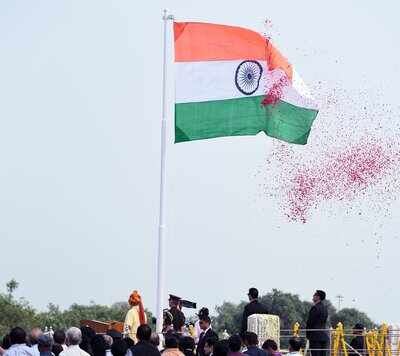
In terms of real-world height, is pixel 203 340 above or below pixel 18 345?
above

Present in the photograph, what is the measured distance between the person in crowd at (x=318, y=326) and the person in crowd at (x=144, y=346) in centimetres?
643

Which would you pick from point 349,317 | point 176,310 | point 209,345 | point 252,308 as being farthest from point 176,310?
point 349,317

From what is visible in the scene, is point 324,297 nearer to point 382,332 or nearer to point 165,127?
point 382,332

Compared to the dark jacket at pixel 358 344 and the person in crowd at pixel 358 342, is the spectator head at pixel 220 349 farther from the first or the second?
the dark jacket at pixel 358 344

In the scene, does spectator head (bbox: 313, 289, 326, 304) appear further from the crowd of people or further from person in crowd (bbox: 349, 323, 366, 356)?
person in crowd (bbox: 349, 323, 366, 356)

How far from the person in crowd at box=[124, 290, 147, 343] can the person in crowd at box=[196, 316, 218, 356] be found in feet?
5.41

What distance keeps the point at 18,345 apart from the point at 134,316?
6263 millimetres

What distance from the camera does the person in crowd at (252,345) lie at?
18.8 meters

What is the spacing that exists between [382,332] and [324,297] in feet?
9.21

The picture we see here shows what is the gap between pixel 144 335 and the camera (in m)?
18.1

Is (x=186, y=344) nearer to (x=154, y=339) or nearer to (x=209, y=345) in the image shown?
(x=209, y=345)

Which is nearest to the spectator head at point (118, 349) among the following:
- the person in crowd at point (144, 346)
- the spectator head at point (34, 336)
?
the person in crowd at point (144, 346)

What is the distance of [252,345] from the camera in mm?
18922

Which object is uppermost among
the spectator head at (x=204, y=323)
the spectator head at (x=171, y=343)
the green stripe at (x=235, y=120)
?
the green stripe at (x=235, y=120)
